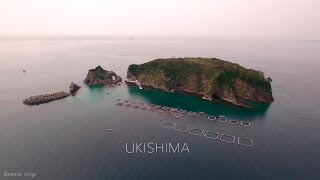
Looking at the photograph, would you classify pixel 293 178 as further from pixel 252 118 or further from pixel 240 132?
pixel 252 118

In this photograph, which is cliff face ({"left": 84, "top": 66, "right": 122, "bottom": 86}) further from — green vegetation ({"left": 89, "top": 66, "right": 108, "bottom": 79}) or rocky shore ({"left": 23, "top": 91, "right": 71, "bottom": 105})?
rocky shore ({"left": 23, "top": 91, "right": 71, "bottom": 105})

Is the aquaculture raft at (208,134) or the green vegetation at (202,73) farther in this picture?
the green vegetation at (202,73)

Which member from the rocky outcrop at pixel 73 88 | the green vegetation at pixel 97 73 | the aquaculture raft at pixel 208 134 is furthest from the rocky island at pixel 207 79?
the rocky outcrop at pixel 73 88

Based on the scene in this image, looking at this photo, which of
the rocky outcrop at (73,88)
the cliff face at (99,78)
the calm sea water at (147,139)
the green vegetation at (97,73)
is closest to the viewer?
the calm sea water at (147,139)

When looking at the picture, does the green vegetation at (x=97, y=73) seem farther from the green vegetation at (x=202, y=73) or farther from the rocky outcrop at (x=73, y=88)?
the rocky outcrop at (x=73, y=88)

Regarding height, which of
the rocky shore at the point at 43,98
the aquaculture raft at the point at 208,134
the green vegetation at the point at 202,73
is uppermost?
the green vegetation at the point at 202,73

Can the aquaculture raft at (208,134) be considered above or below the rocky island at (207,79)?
below

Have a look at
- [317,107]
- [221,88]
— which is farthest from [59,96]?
[317,107]

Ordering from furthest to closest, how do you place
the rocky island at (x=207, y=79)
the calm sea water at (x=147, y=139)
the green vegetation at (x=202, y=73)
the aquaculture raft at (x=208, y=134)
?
1. the green vegetation at (x=202, y=73)
2. the rocky island at (x=207, y=79)
3. the aquaculture raft at (x=208, y=134)
4. the calm sea water at (x=147, y=139)
